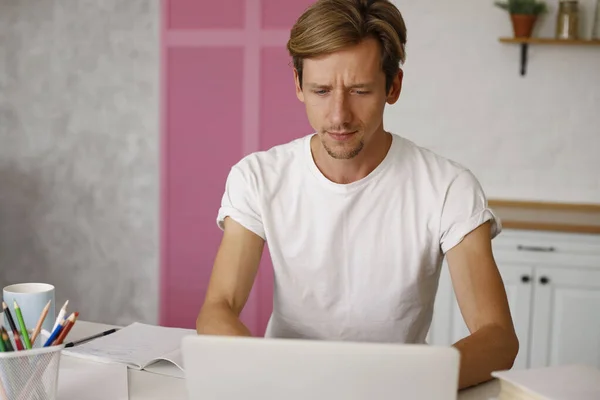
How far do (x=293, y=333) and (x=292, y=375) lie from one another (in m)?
0.85

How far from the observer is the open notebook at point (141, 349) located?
1470 millimetres

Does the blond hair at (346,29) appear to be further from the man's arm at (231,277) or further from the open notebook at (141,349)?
the open notebook at (141,349)

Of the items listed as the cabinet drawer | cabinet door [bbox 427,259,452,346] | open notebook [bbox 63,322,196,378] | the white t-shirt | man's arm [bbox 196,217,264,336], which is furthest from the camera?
cabinet door [bbox 427,259,452,346]

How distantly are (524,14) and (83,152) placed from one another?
7.82 feet


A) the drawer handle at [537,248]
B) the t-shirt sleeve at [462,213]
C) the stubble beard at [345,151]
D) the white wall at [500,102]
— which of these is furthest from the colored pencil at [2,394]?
the white wall at [500,102]

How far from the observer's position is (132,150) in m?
4.06

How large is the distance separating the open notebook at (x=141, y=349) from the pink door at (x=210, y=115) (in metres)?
2.13

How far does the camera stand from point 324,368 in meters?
0.90

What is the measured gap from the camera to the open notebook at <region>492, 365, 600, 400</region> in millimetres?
1090

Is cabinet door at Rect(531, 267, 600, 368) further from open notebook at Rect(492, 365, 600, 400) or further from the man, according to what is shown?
open notebook at Rect(492, 365, 600, 400)

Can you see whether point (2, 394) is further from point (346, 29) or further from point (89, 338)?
point (346, 29)

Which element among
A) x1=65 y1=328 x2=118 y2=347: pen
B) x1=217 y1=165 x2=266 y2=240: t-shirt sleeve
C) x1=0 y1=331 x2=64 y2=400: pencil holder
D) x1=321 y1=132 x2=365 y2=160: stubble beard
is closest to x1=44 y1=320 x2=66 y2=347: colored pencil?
x1=0 y1=331 x2=64 y2=400: pencil holder

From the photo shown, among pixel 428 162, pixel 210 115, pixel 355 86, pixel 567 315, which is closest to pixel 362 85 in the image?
pixel 355 86

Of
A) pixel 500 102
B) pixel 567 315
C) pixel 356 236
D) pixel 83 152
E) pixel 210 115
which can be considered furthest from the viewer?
pixel 83 152
